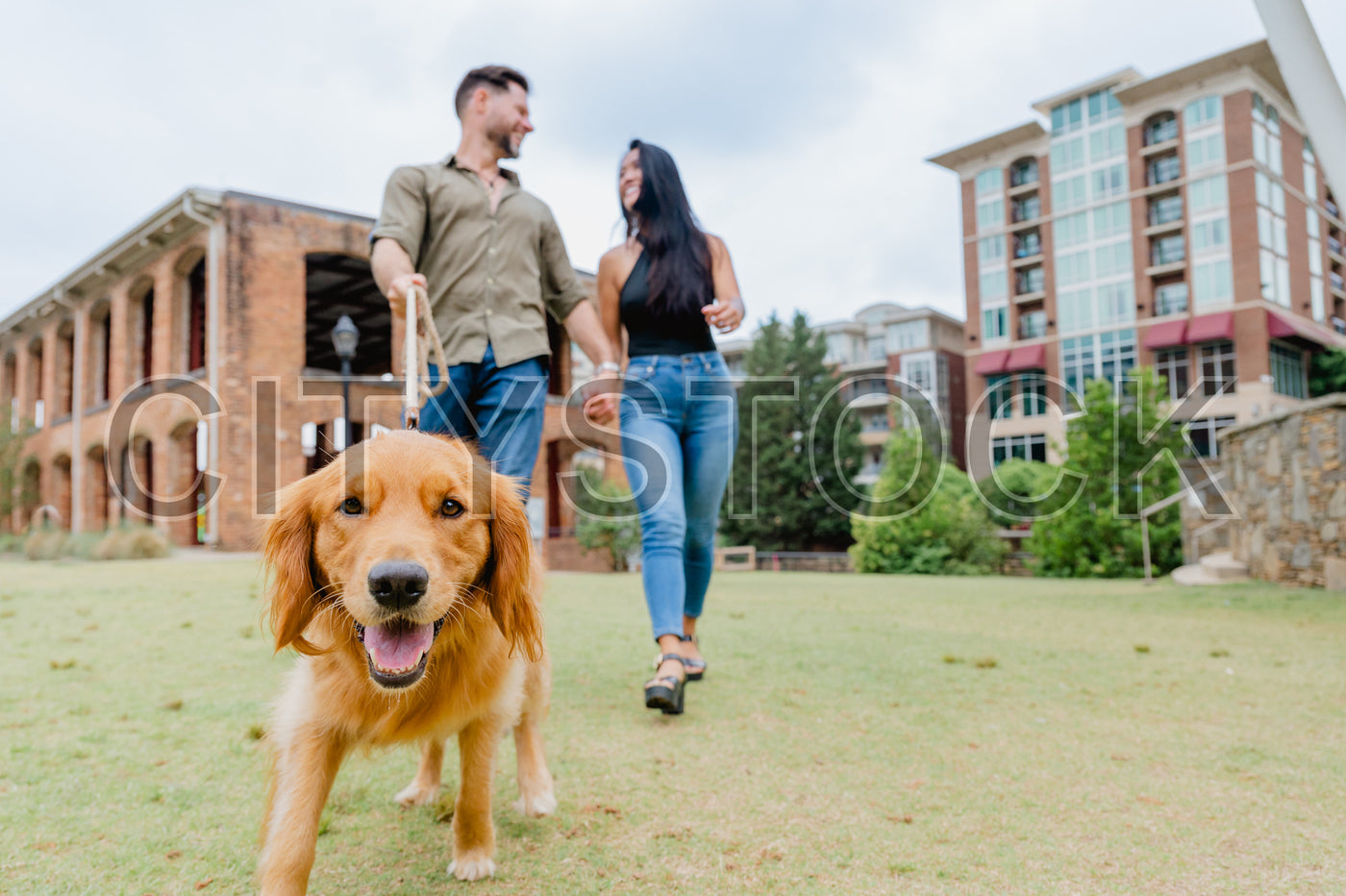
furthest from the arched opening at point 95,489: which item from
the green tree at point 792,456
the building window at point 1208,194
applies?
the building window at point 1208,194

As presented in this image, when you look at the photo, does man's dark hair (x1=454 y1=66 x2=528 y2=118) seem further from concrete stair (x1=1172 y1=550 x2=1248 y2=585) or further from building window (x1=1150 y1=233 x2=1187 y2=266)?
building window (x1=1150 y1=233 x2=1187 y2=266)

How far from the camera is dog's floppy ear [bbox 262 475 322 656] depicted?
1789mm

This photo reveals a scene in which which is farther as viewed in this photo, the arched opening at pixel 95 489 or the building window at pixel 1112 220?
the building window at pixel 1112 220

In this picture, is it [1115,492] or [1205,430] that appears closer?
[1115,492]

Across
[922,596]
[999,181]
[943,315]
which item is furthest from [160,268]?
[943,315]

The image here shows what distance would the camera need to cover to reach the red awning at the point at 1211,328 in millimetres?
39312

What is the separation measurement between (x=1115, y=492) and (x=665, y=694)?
18.0 meters

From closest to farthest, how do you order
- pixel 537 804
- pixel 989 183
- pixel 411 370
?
pixel 537 804 → pixel 411 370 → pixel 989 183

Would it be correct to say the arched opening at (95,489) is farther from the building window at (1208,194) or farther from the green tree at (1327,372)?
the green tree at (1327,372)

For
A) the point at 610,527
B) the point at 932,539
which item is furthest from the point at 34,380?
the point at 932,539

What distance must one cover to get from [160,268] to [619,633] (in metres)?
20.4

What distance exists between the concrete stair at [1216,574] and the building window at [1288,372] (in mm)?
35538

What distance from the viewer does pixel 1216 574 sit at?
34.0 feet

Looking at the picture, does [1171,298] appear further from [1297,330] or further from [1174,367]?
[1297,330]
